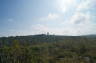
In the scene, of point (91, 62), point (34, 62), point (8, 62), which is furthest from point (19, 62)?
point (91, 62)

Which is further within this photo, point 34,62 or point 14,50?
point 14,50

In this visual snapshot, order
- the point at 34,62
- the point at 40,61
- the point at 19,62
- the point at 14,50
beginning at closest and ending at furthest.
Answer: the point at 34,62
the point at 40,61
the point at 19,62
the point at 14,50

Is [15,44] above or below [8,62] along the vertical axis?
above

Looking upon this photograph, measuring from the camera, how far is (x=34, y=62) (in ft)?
84.1

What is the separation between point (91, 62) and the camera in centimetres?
3092

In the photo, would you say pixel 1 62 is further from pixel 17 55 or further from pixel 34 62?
pixel 34 62

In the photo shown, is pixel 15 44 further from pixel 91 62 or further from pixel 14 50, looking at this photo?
pixel 91 62

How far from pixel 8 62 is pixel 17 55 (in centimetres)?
504

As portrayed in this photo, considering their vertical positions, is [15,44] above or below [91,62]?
above

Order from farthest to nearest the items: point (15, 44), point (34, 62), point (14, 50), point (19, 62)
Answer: point (14, 50) → point (15, 44) → point (19, 62) → point (34, 62)

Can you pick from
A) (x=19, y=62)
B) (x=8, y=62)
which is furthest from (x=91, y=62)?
(x=8, y=62)

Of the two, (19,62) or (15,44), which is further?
(15,44)

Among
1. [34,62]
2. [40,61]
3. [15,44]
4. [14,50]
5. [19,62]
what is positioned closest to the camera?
[34,62]

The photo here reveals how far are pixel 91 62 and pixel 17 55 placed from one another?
50.5ft
